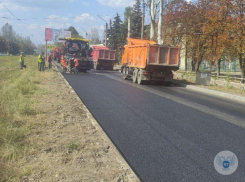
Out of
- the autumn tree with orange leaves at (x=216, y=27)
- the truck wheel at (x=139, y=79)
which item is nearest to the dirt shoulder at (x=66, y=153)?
the truck wheel at (x=139, y=79)

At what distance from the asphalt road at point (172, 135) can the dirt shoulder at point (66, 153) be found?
30 centimetres

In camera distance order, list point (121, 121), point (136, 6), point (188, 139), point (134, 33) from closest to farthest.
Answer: point (188, 139)
point (121, 121)
point (134, 33)
point (136, 6)

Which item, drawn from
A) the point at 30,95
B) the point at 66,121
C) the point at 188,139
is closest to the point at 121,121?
the point at 66,121

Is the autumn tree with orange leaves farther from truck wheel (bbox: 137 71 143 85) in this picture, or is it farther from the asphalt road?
the asphalt road

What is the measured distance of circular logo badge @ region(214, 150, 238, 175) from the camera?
4.58 metres

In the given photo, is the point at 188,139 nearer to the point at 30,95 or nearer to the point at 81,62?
the point at 30,95

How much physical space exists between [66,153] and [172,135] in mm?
2599

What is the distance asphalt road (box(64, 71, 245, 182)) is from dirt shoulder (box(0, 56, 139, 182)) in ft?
1.00

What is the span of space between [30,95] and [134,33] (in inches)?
1616

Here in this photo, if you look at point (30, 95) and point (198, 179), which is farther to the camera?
point (30, 95)

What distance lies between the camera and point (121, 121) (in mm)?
7691

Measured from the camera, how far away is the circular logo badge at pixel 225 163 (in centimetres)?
458

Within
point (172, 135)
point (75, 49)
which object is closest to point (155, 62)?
point (172, 135)

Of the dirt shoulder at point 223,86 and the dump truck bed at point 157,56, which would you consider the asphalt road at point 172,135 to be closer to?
the dirt shoulder at point 223,86
